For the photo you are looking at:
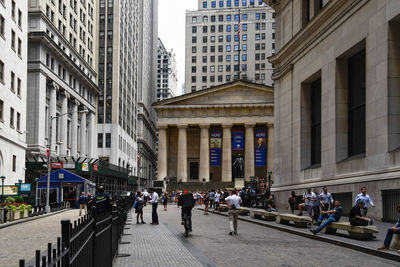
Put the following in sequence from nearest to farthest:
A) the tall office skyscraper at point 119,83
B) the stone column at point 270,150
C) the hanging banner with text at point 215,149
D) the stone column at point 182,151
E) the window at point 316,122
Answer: the window at point 316,122 < the hanging banner with text at point 215,149 < the tall office skyscraper at point 119,83 < the stone column at point 182,151 < the stone column at point 270,150

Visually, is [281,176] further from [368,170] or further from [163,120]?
[163,120]

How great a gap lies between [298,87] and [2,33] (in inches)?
906

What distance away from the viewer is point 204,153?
298ft

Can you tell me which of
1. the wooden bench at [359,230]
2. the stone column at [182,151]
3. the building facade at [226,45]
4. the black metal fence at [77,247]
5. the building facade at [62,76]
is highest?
the building facade at [226,45]

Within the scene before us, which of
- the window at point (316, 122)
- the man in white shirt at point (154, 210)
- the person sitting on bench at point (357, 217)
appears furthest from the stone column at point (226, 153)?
the person sitting on bench at point (357, 217)

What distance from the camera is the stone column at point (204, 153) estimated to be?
90.5 metres

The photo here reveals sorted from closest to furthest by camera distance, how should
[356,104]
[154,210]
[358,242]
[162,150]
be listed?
1. [358,242]
2. [154,210]
3. [356,104]
4. [162,150]

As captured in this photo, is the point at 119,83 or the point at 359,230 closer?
the point at 359,230

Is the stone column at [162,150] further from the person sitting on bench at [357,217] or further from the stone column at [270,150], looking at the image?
the person sitting on bench at [357,217]

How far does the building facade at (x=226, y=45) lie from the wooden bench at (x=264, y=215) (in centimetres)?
10225

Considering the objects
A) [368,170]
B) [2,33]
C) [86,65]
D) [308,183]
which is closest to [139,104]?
[86,65]

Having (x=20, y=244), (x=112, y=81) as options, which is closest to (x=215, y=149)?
(x=112, y=81)

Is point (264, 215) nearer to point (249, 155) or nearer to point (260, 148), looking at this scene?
point (260, 148)

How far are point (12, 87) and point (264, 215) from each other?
26027 millimetres
